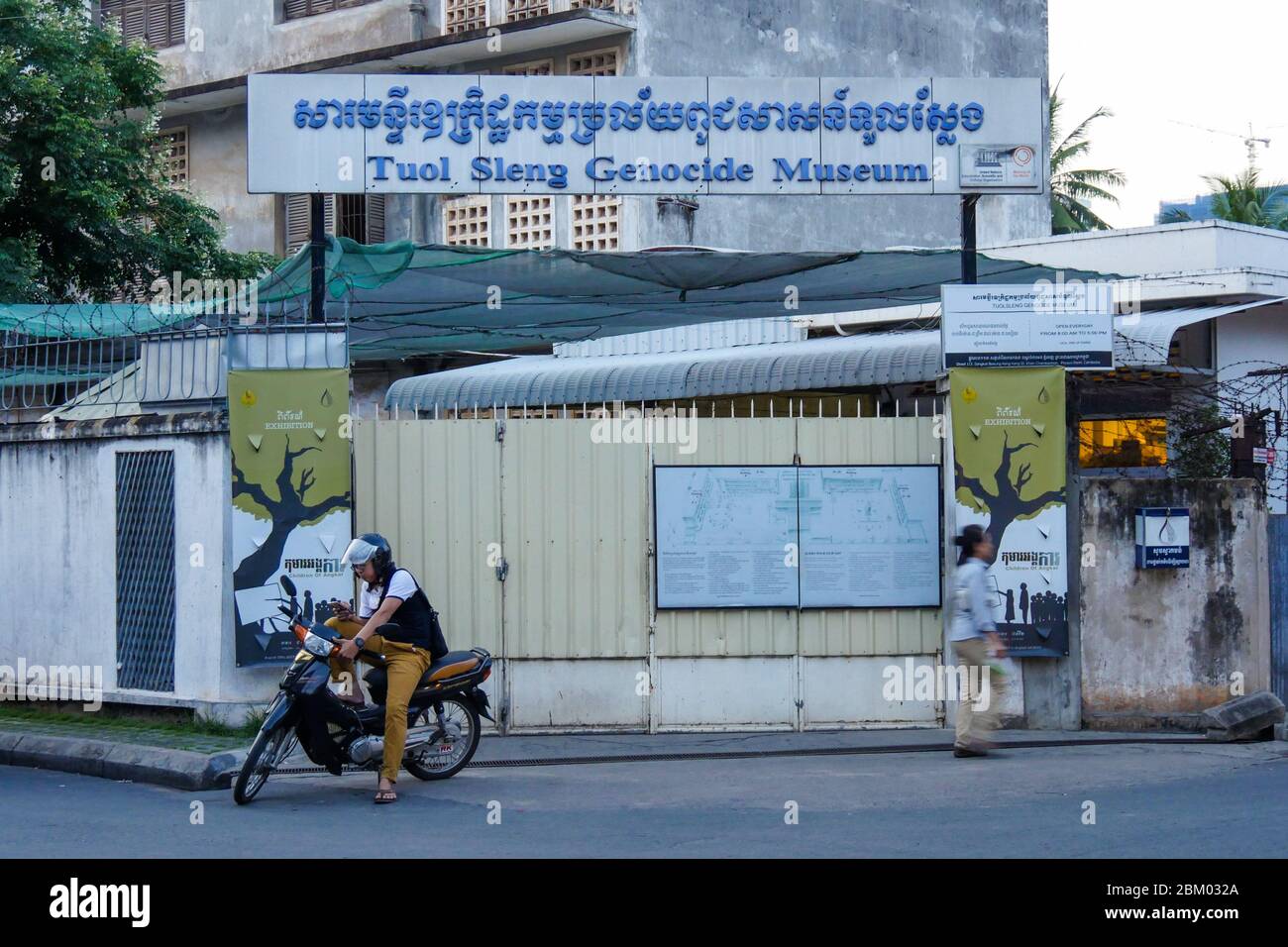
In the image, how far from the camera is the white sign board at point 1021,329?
12180 millimetres

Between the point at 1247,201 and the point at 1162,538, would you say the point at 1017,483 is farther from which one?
the point at 1247,201

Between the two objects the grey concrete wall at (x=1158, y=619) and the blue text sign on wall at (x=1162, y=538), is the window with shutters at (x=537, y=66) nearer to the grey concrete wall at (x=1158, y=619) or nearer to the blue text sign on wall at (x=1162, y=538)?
the grey concrete wall at (x=1158, y=619)

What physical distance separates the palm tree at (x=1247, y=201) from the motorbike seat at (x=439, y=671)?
99.6 ft

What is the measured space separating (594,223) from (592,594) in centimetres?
1199

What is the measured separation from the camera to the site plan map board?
40.4ft

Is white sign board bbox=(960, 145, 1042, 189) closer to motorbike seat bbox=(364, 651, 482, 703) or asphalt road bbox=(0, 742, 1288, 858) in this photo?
asphalt road bbox=(0, 742, 1288, 858)

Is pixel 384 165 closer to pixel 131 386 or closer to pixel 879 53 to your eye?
pixel 131 386

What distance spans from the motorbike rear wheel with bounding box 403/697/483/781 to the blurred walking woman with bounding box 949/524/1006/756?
3.37m

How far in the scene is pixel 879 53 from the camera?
2692 cm

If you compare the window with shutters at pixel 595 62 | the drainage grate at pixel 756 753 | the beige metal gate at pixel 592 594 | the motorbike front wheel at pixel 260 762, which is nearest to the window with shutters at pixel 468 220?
the window with shutters at pixel 595 62

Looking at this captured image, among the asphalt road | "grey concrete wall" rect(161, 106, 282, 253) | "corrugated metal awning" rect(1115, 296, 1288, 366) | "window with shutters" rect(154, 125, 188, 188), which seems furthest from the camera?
"window with shutters" rect(154, 125, 188, 188)

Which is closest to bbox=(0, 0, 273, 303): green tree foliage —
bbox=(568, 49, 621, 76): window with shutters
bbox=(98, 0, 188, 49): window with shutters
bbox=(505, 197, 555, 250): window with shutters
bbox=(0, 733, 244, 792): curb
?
bbox=(505, 197, 555, 250): window with shutters

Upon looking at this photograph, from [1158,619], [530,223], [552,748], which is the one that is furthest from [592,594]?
[530,223]

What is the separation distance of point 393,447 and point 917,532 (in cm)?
410
